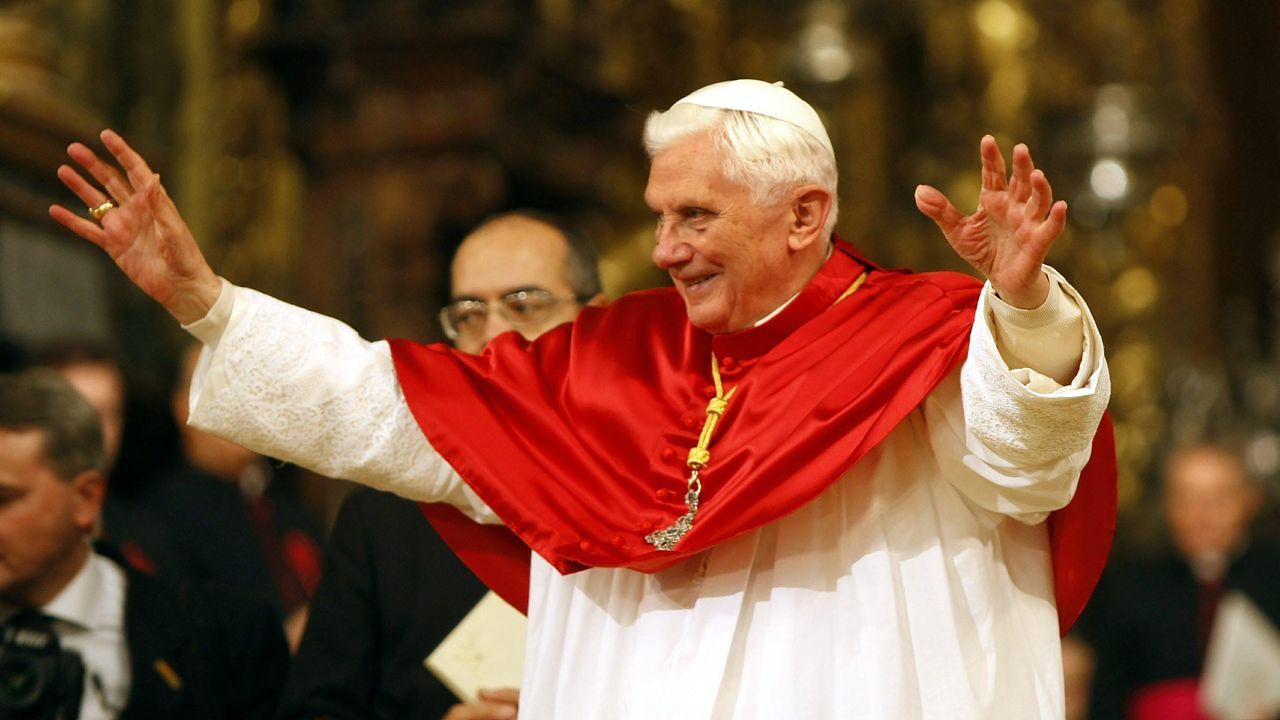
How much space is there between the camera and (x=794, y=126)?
3.57m

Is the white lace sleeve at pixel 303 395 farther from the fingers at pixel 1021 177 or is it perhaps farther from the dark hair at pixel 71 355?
the dark hair at pixel 71 355

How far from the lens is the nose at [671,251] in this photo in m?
3.46

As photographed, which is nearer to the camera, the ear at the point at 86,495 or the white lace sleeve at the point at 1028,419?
the white lace sleeve at the point at 1028,419

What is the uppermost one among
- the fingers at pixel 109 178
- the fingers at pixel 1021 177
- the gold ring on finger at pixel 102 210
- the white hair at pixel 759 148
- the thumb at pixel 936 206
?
the white hair at pixel 759 148

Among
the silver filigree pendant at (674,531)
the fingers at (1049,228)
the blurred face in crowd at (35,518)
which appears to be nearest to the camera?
the fingers at (1049,228)

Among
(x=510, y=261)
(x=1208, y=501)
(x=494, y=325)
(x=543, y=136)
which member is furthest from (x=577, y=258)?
(x=1208, y=501)

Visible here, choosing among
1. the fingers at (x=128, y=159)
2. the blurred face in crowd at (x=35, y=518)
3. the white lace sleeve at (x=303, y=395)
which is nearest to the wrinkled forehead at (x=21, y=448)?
the blurred face in crowd at (x=35, y=518)

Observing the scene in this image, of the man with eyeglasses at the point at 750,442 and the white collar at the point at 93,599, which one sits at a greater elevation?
the man with eyeglasses at the point at 750,442

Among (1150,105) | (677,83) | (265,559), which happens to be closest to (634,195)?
(677,83)

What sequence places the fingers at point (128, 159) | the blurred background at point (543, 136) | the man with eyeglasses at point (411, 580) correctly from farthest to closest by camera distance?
1. the blurred background at point (543, 136)
2. the man with eyeglasses at point (411, 580)
3. the fingers at point (128, 159)

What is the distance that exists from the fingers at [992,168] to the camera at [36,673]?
85.2 inches

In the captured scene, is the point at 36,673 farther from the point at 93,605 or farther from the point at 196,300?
the point at 196,300

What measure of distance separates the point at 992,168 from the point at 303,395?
4.13 feet

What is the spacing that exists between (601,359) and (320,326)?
1.68ft
